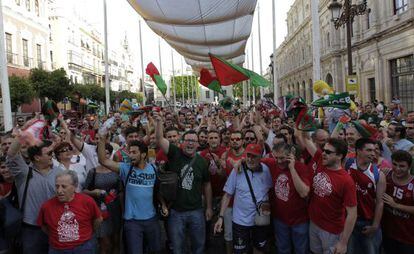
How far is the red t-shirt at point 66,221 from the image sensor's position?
3623 mm

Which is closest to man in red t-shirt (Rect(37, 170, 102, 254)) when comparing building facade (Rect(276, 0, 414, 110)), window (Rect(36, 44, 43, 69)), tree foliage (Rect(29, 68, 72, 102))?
building facade (Rect(276, 0, 414, 110))

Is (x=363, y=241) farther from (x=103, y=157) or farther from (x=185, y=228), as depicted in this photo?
(x=103, y=157)

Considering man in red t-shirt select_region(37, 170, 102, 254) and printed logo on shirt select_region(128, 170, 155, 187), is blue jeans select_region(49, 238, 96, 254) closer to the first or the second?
man in red t-shirt select_region(37, 170, 102, 254)

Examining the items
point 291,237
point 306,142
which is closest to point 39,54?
point 306,142

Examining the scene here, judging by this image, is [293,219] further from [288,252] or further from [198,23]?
[198,23]

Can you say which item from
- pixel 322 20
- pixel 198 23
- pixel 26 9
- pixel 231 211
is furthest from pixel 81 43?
pixel 231 211

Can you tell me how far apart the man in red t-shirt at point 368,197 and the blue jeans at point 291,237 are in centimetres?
45

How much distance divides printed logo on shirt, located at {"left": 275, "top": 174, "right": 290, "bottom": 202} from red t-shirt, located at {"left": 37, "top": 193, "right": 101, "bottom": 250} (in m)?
1.96

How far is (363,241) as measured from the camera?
3.91 m

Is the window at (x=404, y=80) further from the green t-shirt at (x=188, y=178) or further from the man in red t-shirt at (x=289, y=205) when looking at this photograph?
the green t-shirt at (x=188, y=178)

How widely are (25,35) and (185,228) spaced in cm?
3065

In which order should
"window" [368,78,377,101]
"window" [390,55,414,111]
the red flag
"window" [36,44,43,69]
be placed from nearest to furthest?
1. the red flag
2. "window" [390,55,414,111]
3. "window" [368,78,377,101]
4. "window" [36,44,43,69]

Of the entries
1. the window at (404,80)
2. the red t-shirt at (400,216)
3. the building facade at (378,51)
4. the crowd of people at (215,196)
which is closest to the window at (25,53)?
the building facade at (378,51)

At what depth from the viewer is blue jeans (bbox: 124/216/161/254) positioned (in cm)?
421
